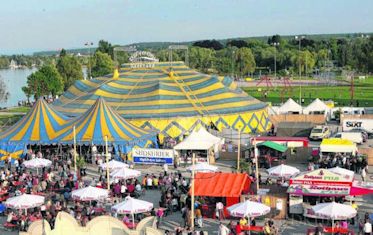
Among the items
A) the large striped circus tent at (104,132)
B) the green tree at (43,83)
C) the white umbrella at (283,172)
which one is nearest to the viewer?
the white umbrella at (283,172)

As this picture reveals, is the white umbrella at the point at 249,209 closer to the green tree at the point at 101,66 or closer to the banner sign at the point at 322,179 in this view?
the banner sign at the point at 322,179

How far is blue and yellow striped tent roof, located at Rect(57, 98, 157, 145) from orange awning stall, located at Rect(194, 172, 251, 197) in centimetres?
976

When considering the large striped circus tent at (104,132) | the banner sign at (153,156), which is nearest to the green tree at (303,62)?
the large striped circus tent at (104,132)

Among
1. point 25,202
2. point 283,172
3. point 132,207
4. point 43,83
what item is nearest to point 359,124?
point 283,172

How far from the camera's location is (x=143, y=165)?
30.0 m

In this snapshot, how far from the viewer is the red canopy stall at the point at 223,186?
2086cm

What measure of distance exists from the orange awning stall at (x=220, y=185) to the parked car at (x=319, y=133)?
14.8m

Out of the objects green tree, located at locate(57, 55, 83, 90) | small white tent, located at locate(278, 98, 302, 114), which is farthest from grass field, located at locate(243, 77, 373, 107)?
green tree, located at locate(57, 55, 83, 90)

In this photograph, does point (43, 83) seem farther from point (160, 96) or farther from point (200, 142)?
point (200, 142)

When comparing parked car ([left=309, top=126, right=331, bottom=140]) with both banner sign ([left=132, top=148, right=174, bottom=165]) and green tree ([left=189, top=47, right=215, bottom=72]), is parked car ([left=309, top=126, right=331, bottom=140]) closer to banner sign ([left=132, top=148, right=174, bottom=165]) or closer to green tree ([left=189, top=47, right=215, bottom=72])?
banner sign ([left=132, top=148, right=174, bottom=165])

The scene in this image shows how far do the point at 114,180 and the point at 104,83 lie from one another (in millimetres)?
16889

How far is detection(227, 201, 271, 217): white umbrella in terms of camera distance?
60.8ft

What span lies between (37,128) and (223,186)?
14.5 meters

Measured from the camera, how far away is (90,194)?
21.4 meters
